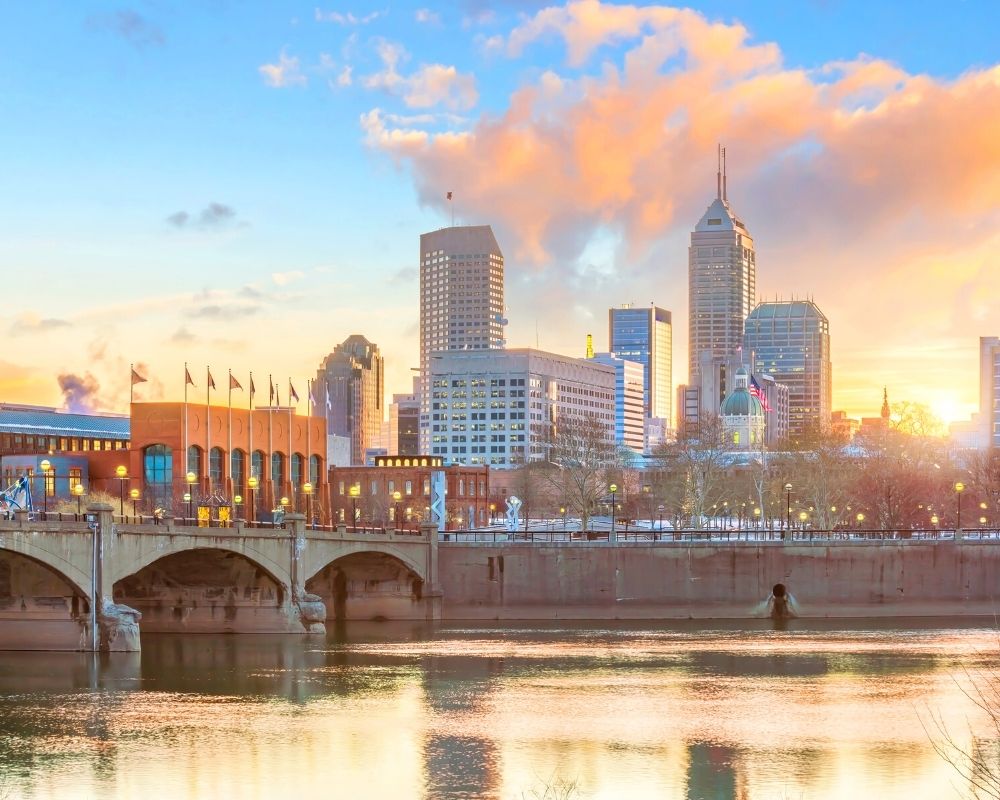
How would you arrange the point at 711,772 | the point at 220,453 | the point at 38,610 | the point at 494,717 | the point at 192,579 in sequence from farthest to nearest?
the point at 220,453 → the point at 192,579 → the point at 38,610 → the point at 494,717 → the point at 711,772

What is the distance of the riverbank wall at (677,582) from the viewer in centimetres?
11762

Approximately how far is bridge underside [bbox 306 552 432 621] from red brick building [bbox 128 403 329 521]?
32360mm

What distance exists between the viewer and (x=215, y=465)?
158 metres

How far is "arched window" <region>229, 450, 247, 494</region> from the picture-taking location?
16088 cm

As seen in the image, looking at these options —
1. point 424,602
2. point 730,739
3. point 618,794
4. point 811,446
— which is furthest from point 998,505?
point 618,794

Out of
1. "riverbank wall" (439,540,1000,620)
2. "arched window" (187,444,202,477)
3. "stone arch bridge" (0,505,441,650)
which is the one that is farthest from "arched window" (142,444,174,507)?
"riverbank wall" (439,540,1000,620)

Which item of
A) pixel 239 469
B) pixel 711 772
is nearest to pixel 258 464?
pixel 239 469

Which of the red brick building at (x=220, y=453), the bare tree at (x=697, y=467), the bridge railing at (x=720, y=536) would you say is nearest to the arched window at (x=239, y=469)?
the red brick building at (x=220, y=453)

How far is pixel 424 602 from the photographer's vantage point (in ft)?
382

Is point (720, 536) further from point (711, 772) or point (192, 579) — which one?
point (711, 772)

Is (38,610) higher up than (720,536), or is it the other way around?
(720,536)

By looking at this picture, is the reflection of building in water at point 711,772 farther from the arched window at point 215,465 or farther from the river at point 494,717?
the arched window at point 215,465

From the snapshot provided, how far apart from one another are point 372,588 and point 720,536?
28.8m

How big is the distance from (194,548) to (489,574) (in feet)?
100
